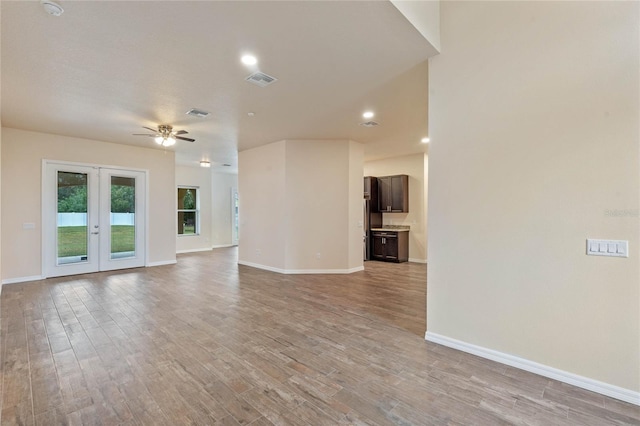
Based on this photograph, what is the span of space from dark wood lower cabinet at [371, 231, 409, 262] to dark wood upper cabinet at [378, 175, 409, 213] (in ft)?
2.51

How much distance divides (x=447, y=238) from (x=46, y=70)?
15.7 feet

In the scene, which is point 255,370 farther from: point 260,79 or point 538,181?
point 260,79

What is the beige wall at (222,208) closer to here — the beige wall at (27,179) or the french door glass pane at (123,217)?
the french door glass pane at (123,217)

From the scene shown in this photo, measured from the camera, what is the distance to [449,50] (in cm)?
288

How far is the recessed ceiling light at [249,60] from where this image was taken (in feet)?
9.89

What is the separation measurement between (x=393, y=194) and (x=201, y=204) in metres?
7.08

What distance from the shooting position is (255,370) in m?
2.47

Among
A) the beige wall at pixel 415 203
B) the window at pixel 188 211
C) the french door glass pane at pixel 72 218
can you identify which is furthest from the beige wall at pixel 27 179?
the beige wall at pixel 415 203

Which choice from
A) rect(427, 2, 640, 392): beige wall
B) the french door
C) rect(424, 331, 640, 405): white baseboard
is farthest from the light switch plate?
the french door

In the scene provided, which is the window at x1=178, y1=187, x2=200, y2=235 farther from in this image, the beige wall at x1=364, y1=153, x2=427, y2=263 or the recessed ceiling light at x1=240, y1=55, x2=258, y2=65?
the recessed ceiling light at x1=240, y1=55, x2=258, y2=65

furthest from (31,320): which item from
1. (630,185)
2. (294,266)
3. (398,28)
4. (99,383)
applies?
(630,185)

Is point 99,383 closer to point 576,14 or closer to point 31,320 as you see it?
point 31,320

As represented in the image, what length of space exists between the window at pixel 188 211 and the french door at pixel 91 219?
128 inches

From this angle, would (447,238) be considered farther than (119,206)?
No
